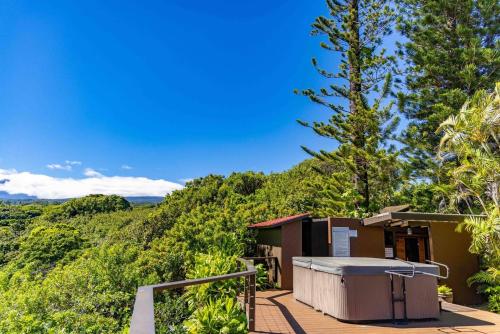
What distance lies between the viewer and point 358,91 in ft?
51.1

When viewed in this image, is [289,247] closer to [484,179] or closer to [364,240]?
[364,240]

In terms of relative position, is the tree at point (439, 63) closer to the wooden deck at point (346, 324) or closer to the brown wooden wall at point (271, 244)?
the brown wooden wall at point (271, 244)

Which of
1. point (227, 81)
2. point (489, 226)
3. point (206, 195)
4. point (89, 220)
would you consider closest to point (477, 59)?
point (489, 226)

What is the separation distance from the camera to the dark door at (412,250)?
10.3 m

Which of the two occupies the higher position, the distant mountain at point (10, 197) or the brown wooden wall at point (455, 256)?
the distant mountain at point (10, 197)

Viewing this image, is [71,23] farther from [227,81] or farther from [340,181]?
[340,181]

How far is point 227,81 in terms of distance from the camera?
792 inches

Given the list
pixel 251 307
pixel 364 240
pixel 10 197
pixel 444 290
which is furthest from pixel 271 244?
pixel 10 197

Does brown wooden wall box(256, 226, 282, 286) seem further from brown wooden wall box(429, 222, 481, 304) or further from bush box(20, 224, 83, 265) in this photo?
bush box(20, 224, 83, 265)

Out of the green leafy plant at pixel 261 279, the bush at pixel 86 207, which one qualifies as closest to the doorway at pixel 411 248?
the green leafy plant at pixel 261 279

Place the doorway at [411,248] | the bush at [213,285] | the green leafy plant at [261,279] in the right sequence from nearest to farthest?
the bush at [213,285]
the green leafy plant at [261,279]
the doorway at [411,248]

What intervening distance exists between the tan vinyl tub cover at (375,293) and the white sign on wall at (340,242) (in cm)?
360

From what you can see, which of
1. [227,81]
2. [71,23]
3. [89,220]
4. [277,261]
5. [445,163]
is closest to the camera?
[277,261]

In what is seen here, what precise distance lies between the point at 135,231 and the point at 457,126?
15.6m
